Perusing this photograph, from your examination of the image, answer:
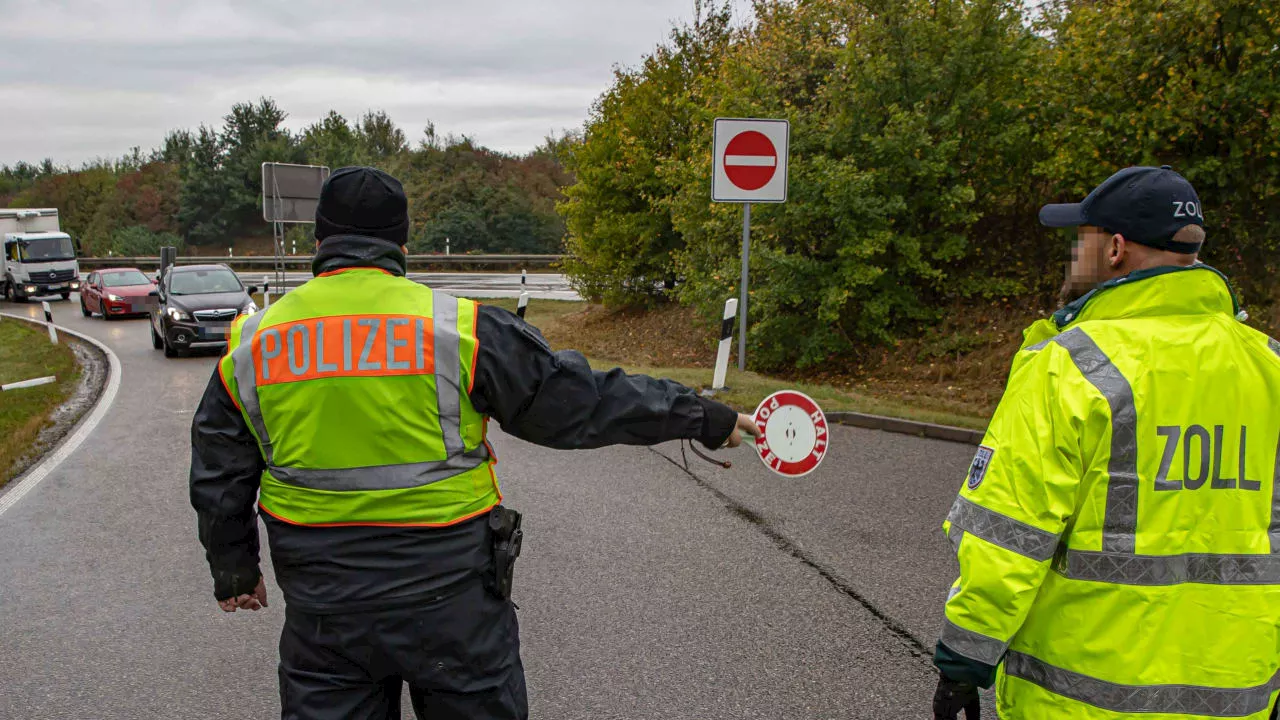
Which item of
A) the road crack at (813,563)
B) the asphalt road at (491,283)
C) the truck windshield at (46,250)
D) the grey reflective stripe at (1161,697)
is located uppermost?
the grey reflective stripe at (1161,697)

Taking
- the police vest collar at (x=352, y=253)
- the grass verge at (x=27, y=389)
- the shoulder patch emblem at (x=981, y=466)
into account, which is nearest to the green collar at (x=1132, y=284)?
the shoulder patch emblem at (x=981, y=466)

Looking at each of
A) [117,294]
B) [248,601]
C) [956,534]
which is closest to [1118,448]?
[956,534]

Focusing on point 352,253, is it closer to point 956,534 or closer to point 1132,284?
point 956,534

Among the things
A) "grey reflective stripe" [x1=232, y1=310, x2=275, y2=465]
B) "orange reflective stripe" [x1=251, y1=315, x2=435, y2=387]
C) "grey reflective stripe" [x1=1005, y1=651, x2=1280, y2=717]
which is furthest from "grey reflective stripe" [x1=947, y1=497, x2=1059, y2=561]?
"grey reflective stripe" [x1=232, y1=310, x2=275, y2=465]

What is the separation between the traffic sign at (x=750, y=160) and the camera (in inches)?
394

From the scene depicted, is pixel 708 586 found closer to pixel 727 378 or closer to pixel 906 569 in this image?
pixel 906 569

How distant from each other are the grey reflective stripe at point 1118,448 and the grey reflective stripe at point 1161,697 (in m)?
0.30

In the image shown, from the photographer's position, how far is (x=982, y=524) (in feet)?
6.65

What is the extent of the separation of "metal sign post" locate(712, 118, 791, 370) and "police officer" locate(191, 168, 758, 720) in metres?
7.85

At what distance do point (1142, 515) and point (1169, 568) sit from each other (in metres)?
0.13

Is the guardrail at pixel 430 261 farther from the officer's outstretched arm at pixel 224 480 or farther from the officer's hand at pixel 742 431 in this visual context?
the officer's outstretched arm at pixel 224 480

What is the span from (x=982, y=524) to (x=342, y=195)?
5.61 feet

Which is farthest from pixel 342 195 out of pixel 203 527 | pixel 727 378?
pixel 727 378

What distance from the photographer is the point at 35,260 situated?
30.7 m
